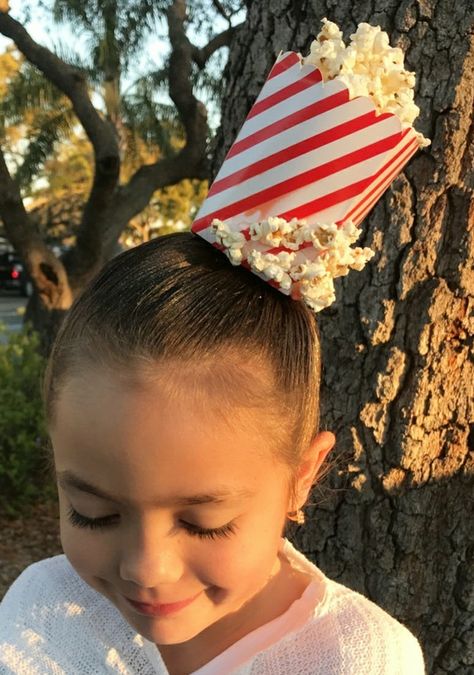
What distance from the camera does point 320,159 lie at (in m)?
1.19

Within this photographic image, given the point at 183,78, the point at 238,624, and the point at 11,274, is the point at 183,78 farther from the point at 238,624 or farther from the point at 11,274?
the point at 11,274

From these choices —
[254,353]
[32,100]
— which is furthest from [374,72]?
[32,100]

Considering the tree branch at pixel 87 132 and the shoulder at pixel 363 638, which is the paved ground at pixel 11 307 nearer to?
the tree branch at pixel 87 132

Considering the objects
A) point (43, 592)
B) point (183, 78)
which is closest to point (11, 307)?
point (183, 78)

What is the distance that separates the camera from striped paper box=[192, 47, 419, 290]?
1169 millimetres

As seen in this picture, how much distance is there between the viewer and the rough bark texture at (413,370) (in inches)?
70.5

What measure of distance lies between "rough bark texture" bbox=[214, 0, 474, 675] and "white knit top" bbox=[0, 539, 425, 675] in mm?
468

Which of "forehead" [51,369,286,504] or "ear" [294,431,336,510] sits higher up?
"forehead" [51,369,286,504]

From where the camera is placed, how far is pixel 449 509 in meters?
1.92

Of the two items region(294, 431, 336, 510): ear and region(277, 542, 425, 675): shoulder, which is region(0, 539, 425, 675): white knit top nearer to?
region(277, 542, 425, 675): shoulder

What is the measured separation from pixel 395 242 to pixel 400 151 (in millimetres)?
655

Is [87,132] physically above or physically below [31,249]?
above

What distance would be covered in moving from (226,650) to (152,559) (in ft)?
1.32

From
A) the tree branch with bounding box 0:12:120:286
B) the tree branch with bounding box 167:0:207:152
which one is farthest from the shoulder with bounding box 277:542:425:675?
the tree branch with bounding box 167:0:207:152
